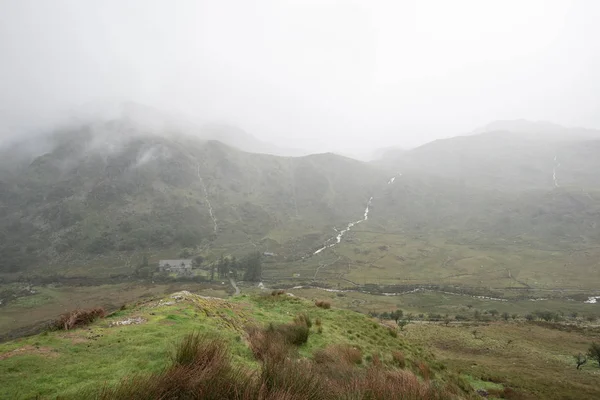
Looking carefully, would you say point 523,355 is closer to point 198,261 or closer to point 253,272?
point 253,272

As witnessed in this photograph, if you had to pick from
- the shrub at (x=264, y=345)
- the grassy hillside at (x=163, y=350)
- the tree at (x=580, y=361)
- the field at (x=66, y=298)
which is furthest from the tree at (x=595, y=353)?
the field at (x=66, y=298)

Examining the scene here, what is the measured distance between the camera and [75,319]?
428 inches

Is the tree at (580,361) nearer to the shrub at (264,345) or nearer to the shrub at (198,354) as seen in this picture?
the shrub at (264,345)

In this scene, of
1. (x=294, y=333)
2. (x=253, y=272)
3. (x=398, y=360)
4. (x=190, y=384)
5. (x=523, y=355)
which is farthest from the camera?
(x=253, y=272)

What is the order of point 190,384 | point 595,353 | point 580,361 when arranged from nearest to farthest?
point 190,384, point 595,353, point 580,361

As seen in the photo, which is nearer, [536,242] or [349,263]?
[349,263]

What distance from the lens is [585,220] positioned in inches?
7047

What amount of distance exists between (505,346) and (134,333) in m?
35.6

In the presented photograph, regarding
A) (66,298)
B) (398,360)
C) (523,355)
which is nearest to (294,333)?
(398,360)

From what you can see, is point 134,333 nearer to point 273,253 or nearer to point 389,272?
point 389,272

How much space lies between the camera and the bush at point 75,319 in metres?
10.6

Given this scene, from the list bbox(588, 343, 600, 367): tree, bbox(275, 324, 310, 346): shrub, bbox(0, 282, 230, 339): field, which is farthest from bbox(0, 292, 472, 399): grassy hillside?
bbox(0, 282, 230, 339): field

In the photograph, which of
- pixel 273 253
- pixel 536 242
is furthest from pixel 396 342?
pixel 536 242

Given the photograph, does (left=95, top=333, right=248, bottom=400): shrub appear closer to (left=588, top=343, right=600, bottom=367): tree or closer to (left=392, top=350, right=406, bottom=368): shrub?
(left=392, top=350, right=406, bottom=368): shrub
